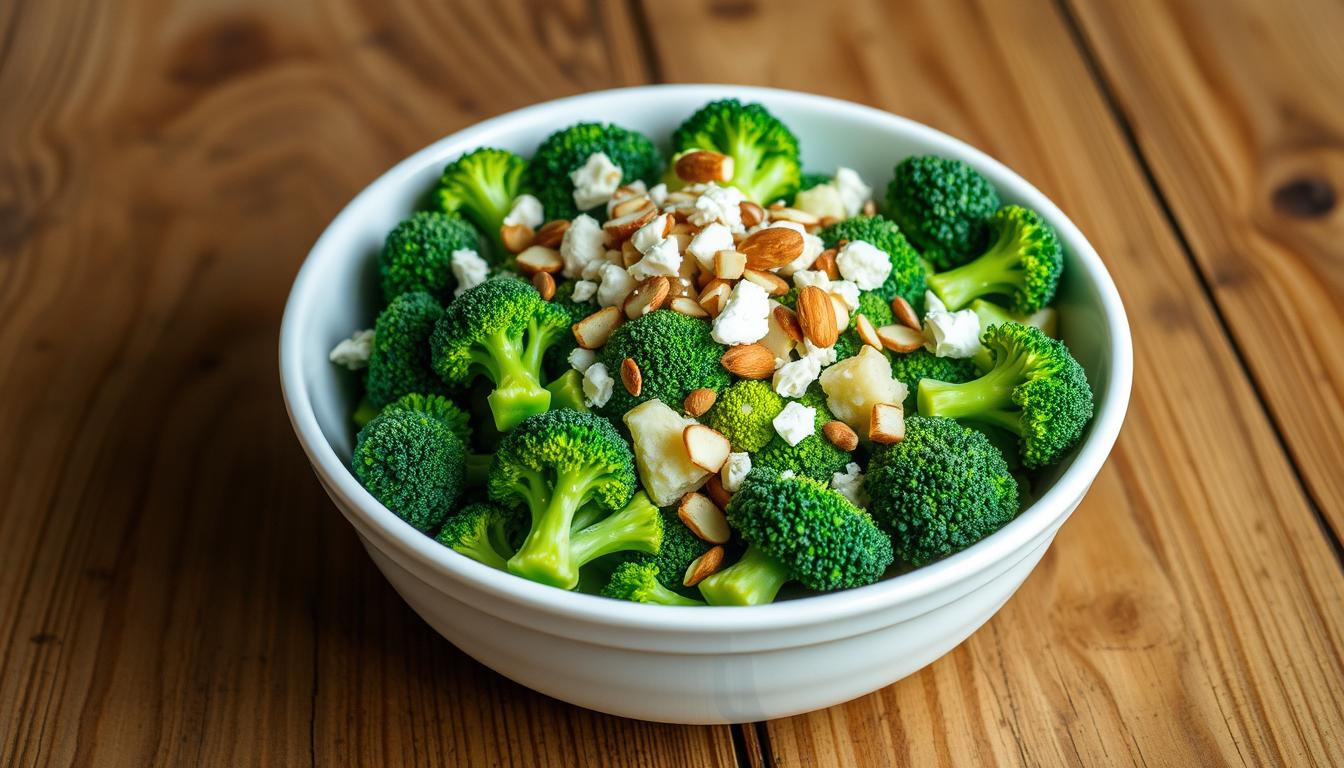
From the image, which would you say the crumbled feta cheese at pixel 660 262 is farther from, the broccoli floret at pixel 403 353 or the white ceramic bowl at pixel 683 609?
the white ceramic bowl at pixel 683 609

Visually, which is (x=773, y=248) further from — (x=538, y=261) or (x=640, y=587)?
(x=640, y=587)

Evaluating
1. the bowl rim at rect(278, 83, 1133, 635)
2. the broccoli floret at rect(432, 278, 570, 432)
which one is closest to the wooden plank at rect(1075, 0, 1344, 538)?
the bowl rim at rect(278, 83, 1133, 635)

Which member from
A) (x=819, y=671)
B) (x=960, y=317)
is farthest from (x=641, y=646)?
(x=960, y=317)

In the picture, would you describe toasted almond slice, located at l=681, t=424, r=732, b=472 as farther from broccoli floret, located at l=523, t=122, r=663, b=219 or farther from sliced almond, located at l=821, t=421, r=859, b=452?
broccoli floret, located at l=523, t=122, r=663, b=219

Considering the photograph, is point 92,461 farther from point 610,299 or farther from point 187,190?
point 610,299

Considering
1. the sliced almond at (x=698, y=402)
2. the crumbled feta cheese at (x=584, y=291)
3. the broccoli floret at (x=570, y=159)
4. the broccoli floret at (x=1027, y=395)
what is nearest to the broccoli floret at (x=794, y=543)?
the sliced almond at (x=698, y=402)

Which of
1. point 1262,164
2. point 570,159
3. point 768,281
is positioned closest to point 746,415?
point 768,281
